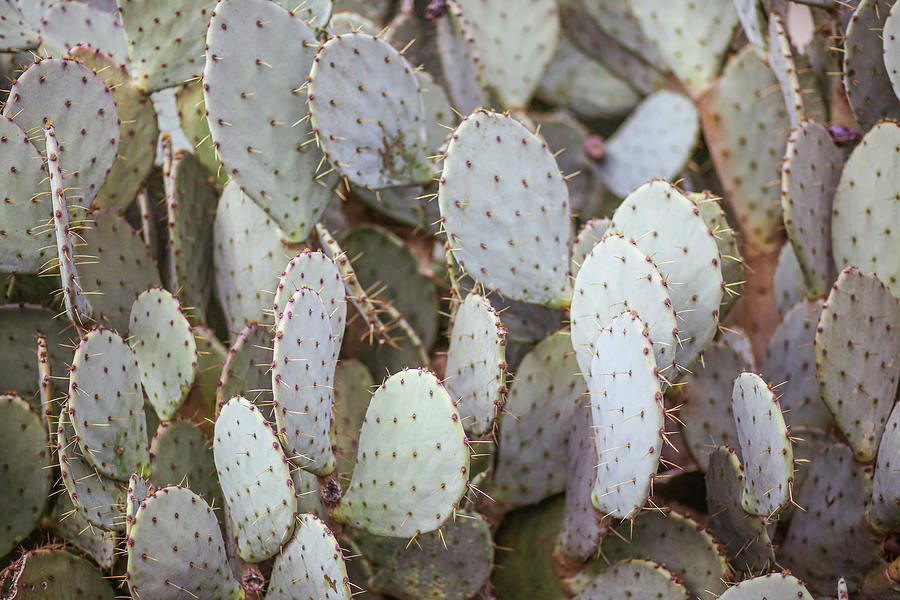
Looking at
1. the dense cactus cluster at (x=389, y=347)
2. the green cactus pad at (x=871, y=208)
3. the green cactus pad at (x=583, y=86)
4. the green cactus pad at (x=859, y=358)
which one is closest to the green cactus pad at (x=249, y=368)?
the dense cactus cluster at (x=389, y=347)

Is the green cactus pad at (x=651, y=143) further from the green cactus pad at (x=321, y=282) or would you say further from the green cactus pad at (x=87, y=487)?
the green cactus pad at (x=87, y=487)

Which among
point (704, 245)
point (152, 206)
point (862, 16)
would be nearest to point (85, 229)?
point (152, 206)

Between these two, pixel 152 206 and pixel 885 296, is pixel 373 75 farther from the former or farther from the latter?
pixel 885 296

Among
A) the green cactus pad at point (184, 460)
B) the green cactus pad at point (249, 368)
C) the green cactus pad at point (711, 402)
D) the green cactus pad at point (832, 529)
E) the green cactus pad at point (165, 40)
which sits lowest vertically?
the green cactus pad at point (832, 529)

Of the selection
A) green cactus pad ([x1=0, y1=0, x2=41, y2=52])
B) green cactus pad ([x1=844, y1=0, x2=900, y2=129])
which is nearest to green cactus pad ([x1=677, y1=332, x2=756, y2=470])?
green cactus pad ([x1=844, y1=0, x2=900, y2=129])

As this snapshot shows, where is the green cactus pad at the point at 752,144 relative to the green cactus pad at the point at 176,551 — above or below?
above

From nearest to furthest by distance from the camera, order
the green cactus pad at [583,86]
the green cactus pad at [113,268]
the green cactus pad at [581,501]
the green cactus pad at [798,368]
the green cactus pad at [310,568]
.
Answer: the green cactus pad at [310,568], the green cactus pad at [581,501], the green cactus pad at [113,268], the green cactus pad at [798,368], the green cactus pad at [583,86]

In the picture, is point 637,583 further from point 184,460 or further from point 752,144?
point 752,144
